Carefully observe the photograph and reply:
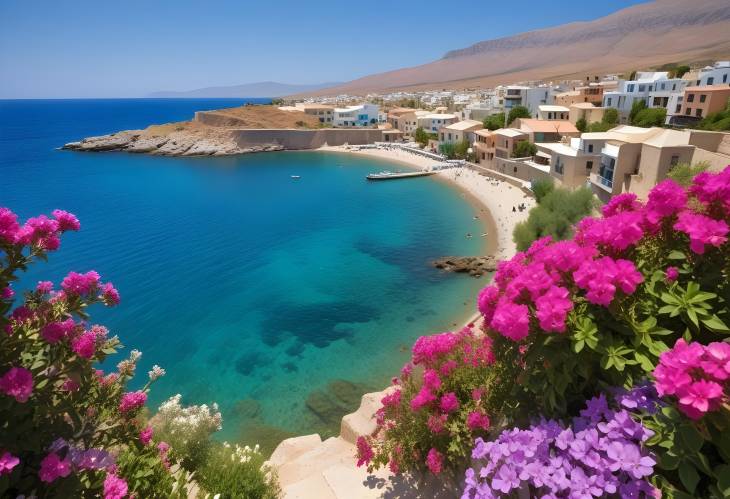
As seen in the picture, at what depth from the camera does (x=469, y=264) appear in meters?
30.2

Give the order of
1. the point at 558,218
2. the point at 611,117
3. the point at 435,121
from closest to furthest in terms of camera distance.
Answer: the point at 558,218 → the point at 611,117 → the point at 435,121

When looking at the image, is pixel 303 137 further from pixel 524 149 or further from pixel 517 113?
pixel 524 149

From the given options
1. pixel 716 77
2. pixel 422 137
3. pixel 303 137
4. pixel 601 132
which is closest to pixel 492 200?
pixel 601 132

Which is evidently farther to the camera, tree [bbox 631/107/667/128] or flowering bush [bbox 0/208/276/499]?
tree [bbox 631/107/667/128]

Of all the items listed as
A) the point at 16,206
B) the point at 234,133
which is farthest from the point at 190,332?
the point at 234,133

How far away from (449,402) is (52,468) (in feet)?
15.2

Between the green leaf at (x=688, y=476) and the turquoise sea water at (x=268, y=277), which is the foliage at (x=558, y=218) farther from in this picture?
the green leaf at (x=688, y=476)

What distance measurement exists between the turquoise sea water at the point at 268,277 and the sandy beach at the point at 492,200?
1.85m

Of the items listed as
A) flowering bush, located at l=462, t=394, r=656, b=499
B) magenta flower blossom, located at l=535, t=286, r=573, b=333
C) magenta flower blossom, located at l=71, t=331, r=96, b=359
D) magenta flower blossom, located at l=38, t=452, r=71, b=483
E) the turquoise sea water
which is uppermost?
magenta flower blossom, located at l=535, t=286, r=573, b=333

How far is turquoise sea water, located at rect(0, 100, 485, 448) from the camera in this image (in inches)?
739

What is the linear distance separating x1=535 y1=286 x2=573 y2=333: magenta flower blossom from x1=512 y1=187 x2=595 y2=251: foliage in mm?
25902

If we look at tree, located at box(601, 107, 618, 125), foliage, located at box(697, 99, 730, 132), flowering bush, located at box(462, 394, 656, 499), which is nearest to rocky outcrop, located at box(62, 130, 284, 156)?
tree, located at box(601, 107, 618, 125)

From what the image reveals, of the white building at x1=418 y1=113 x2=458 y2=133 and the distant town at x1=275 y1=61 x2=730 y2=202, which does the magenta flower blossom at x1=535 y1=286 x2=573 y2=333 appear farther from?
the white building at x1=418 y1=113 x2=458 y2=133

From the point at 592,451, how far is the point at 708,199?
2.46m
